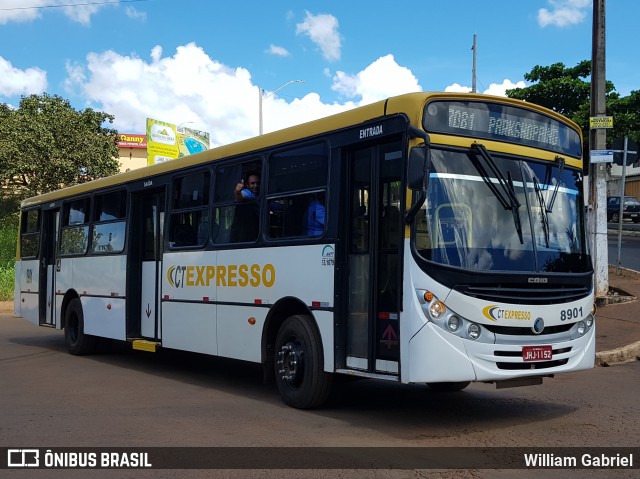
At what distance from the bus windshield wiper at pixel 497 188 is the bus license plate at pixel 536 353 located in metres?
0.98

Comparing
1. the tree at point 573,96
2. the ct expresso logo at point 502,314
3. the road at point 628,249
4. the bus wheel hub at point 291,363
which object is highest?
the tree at point 573,96

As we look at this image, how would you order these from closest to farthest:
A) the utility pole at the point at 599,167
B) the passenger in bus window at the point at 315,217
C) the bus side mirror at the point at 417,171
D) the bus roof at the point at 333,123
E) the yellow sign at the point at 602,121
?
the bus side mirror at the point at 417,171 → the bus roof at the point at 333,123 → the passenger in bus window at the point at 315,217 → the yellow sign at the point at 602,121 → the utility pole at the point at 599,167

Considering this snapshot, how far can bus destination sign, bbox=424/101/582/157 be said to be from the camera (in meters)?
6.91

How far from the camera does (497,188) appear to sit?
22.9 feet

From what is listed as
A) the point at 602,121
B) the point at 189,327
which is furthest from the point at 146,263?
the point at 602,121

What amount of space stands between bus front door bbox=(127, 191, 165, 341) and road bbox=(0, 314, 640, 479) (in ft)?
2.53

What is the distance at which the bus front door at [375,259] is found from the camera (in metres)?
6.95

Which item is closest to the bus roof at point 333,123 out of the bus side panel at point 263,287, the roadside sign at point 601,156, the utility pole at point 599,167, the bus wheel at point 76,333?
the bus side panel at point 263,287

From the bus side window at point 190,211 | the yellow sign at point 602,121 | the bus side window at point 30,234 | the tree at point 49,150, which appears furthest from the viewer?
the tree at point 49,150

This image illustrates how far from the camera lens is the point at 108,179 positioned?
12688mm

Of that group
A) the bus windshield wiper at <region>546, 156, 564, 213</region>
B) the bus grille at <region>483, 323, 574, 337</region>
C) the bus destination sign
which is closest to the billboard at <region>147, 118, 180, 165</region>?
the bus destination sign

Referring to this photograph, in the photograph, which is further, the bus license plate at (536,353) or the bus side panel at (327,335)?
the bus side panel at (327,335)

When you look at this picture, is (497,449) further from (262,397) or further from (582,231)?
(262,397)

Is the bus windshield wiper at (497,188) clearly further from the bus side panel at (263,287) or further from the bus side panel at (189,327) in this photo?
the bus side panel at (189,327)
